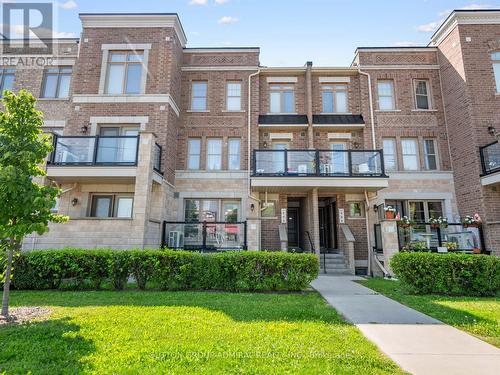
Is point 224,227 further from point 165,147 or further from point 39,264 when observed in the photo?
point 39,264

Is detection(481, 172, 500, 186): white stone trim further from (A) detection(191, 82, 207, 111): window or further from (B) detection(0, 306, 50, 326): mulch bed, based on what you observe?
(B) detection(0, 306, 50, 326): mulch bed

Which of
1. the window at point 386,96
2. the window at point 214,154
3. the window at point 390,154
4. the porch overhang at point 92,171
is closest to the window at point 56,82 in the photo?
the porch overhang at point 92,171

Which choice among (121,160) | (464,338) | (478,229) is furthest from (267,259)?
(478,229)

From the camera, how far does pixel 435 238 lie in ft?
37.6

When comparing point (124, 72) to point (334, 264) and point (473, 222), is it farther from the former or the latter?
point (473, 222)

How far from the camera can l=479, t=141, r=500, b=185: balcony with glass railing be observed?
1134cm

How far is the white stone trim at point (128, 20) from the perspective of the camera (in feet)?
43.5

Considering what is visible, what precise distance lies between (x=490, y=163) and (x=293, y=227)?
354 inches

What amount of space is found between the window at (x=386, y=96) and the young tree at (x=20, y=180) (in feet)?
47.9

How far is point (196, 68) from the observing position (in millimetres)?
15109

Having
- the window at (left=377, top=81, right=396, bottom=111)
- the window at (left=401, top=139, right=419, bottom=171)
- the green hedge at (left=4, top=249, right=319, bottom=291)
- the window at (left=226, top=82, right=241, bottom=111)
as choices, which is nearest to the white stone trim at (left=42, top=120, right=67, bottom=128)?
the window at (left=226, top=82, right=241, bottom=111)

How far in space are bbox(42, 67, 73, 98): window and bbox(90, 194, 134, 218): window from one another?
237 inches

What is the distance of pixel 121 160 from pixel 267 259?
7.21 metres

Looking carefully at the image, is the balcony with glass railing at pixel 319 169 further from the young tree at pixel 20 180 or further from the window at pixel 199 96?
the young tree at pixel 20 180
